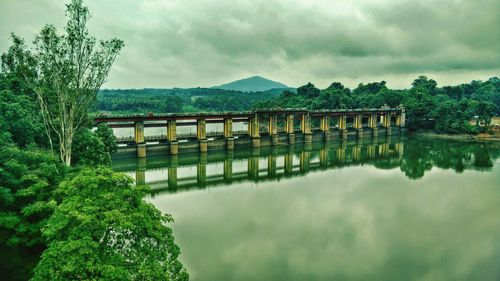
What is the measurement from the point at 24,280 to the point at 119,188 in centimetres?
513

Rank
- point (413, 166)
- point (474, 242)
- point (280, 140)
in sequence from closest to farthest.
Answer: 1. point (474, 242)
2. point (413, 166)
3. point (280, 140)

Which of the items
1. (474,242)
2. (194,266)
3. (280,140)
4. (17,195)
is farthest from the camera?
(280,140)

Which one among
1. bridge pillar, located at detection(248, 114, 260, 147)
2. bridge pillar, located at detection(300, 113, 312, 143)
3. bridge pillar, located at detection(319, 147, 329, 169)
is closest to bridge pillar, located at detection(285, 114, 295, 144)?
bridge pillar, located at detection(300, 113, 312, 143)

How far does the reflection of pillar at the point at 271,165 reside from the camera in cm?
3780

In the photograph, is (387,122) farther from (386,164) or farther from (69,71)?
(69,71)

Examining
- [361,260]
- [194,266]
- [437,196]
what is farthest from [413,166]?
[194,266]

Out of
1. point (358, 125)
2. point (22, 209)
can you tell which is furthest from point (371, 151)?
point (22, 209)

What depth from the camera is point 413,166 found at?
41656 mm

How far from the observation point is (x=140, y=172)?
120 feet

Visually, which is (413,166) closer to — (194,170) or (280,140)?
(280,140)

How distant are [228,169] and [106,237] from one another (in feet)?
98.0

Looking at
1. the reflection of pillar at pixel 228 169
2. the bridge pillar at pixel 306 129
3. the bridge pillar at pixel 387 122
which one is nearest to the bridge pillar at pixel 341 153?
the bridge pillar at pixel 306 129

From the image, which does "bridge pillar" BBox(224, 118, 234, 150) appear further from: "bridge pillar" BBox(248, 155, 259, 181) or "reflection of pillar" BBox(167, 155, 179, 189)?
"reflection of pillar" BBox(167, 155, 179, 189)

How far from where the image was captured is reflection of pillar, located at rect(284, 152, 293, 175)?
39.2 meters
